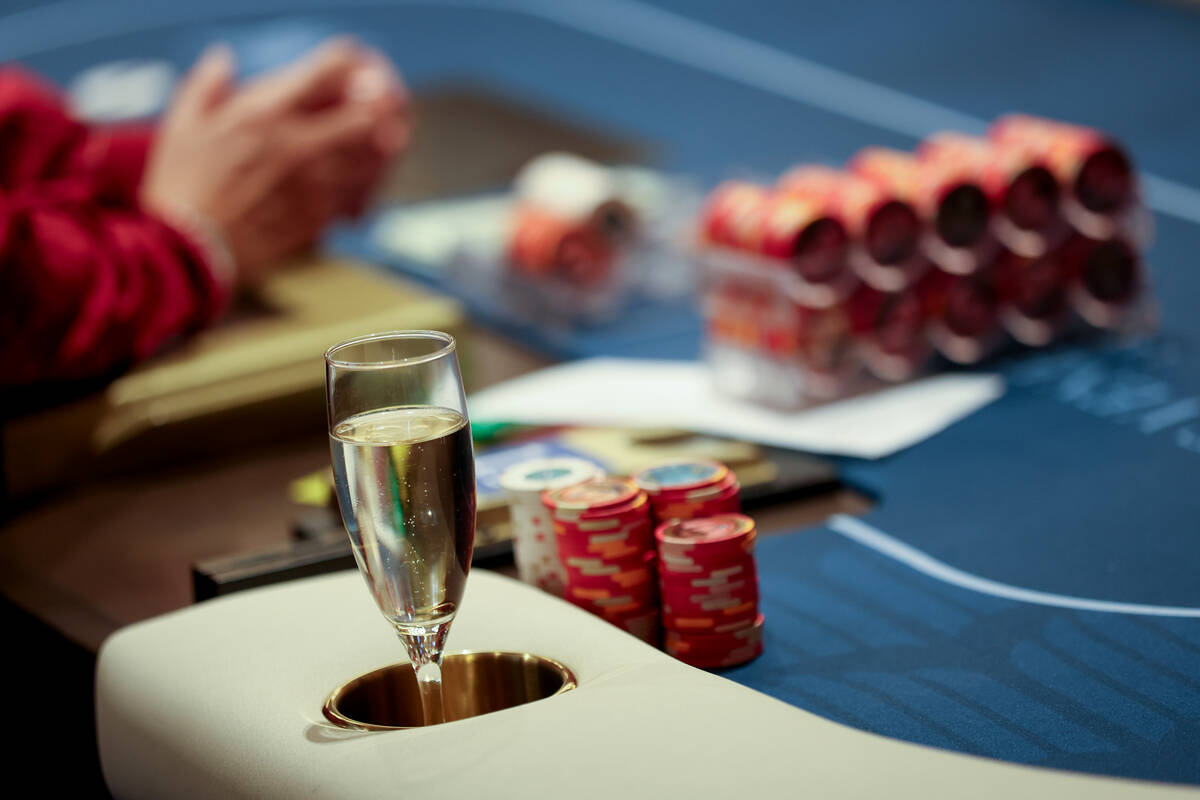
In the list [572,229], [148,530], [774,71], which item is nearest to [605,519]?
[148,530]

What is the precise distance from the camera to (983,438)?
160 centimetres

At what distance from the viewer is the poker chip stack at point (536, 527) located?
118 centimetres

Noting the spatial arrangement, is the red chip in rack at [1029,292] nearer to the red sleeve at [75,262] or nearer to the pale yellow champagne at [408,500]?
the red sleeve at [75,262]

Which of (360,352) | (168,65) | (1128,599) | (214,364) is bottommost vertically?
(1128,599)

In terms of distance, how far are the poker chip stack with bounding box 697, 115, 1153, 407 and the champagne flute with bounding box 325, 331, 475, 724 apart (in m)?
0.85

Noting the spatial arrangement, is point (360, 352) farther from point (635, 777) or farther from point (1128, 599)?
point (1128, 599)

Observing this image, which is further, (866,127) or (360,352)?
(866,127)

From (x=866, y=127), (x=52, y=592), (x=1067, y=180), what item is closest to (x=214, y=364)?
(x=52, y=592)

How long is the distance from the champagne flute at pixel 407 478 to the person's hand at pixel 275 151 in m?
1.09

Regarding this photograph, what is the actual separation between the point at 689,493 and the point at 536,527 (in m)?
0.12

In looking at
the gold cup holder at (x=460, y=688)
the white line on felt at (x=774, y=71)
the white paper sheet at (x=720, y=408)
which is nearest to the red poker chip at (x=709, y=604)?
the gold cup holder at (x=460, y=688)

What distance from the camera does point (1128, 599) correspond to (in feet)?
3.99

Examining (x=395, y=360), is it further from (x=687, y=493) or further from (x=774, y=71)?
(x=774, y=71)

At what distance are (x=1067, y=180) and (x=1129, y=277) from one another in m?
0.15
